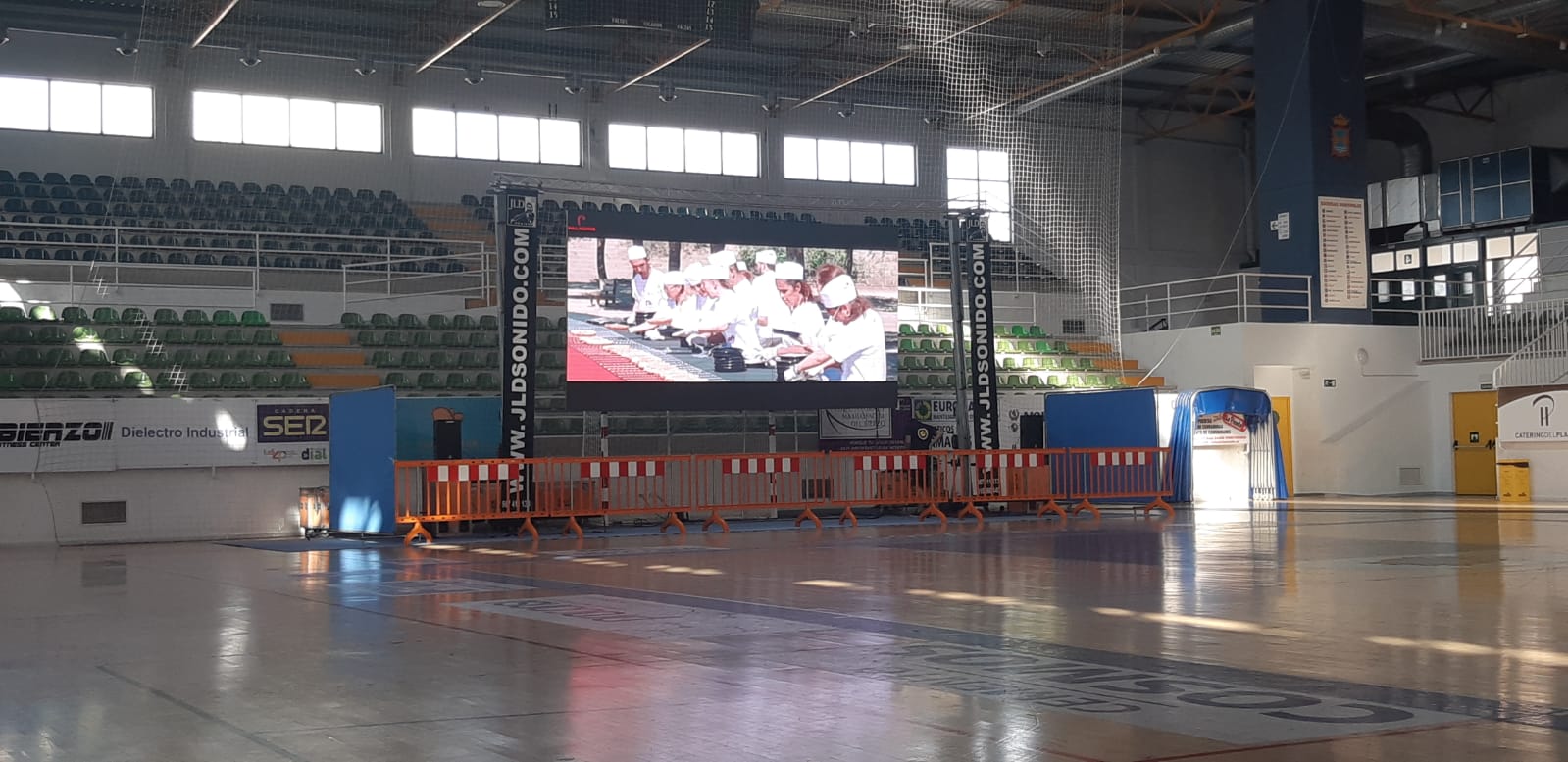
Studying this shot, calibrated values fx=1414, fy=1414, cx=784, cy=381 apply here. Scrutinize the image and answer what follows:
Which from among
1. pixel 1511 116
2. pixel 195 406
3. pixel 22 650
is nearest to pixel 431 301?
pixel 195 406

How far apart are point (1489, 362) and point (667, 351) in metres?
18.4

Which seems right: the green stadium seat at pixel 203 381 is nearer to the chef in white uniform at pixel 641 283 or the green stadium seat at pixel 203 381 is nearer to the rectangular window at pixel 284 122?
the chef in white uniform at pixel 641 283

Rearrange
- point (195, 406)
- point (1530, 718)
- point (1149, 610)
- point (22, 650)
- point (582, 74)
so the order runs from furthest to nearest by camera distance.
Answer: point (582, 74)
point (195, 406)
point (1149, 610)
point (22, 650)
point (1530, 718)

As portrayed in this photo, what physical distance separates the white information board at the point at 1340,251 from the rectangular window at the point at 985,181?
21.3 ft

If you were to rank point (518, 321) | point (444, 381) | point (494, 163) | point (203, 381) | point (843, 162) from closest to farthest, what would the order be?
point (518, 321) → point (203, 381) → point (444, 381) → point (494, 163) → point (843, 162)

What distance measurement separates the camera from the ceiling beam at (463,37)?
86.8ft

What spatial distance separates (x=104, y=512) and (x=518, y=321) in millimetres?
6487

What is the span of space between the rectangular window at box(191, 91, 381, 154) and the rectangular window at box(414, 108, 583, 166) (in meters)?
1.17

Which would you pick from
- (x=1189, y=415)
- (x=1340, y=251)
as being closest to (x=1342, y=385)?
(x=1340, y=251)

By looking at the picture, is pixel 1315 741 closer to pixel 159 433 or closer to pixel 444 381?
pixel 159 433

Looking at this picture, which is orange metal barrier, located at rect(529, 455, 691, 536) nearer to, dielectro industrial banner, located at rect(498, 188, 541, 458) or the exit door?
dielectro industrial banner, located at rect(498, 188, 541, 458)

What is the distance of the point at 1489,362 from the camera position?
29422mm

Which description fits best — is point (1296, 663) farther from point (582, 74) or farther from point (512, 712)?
point (582, 74)

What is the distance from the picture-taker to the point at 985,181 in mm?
30969
